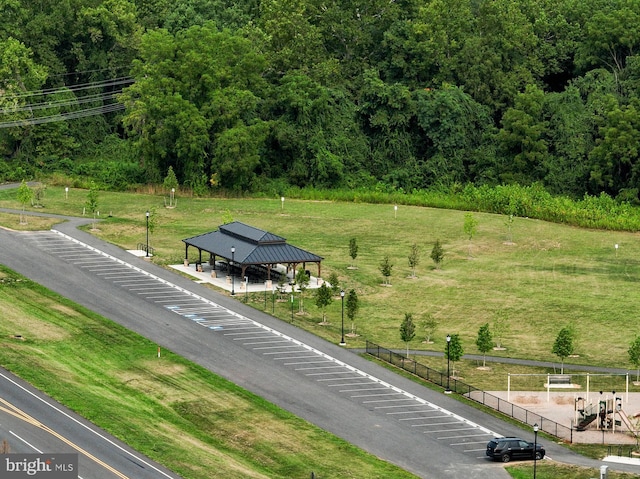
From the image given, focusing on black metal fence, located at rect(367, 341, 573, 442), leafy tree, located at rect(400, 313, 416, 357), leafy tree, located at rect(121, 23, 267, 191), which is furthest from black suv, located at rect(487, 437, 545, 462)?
leafy tree, located at rect(121, 23, 267, 191)

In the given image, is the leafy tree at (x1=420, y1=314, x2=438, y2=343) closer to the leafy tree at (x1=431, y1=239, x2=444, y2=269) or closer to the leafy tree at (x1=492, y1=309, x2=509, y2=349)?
the leafy tree at (x1=492, y1=309, x2=509, y2=349)

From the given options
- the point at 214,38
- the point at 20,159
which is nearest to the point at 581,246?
the point at 214,38

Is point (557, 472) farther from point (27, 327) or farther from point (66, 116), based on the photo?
point (66, 116)

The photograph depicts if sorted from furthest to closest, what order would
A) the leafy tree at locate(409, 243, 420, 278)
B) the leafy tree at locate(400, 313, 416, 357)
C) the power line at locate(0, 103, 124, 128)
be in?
1. the power line at locate(0, 103, 124, 128)
2. the leafy tree at locate(409, 243, 420, 278)
3. the leafy tree at locate(400, 313, 416, 357)

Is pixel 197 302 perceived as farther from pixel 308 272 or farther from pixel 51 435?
pixel 51 435
